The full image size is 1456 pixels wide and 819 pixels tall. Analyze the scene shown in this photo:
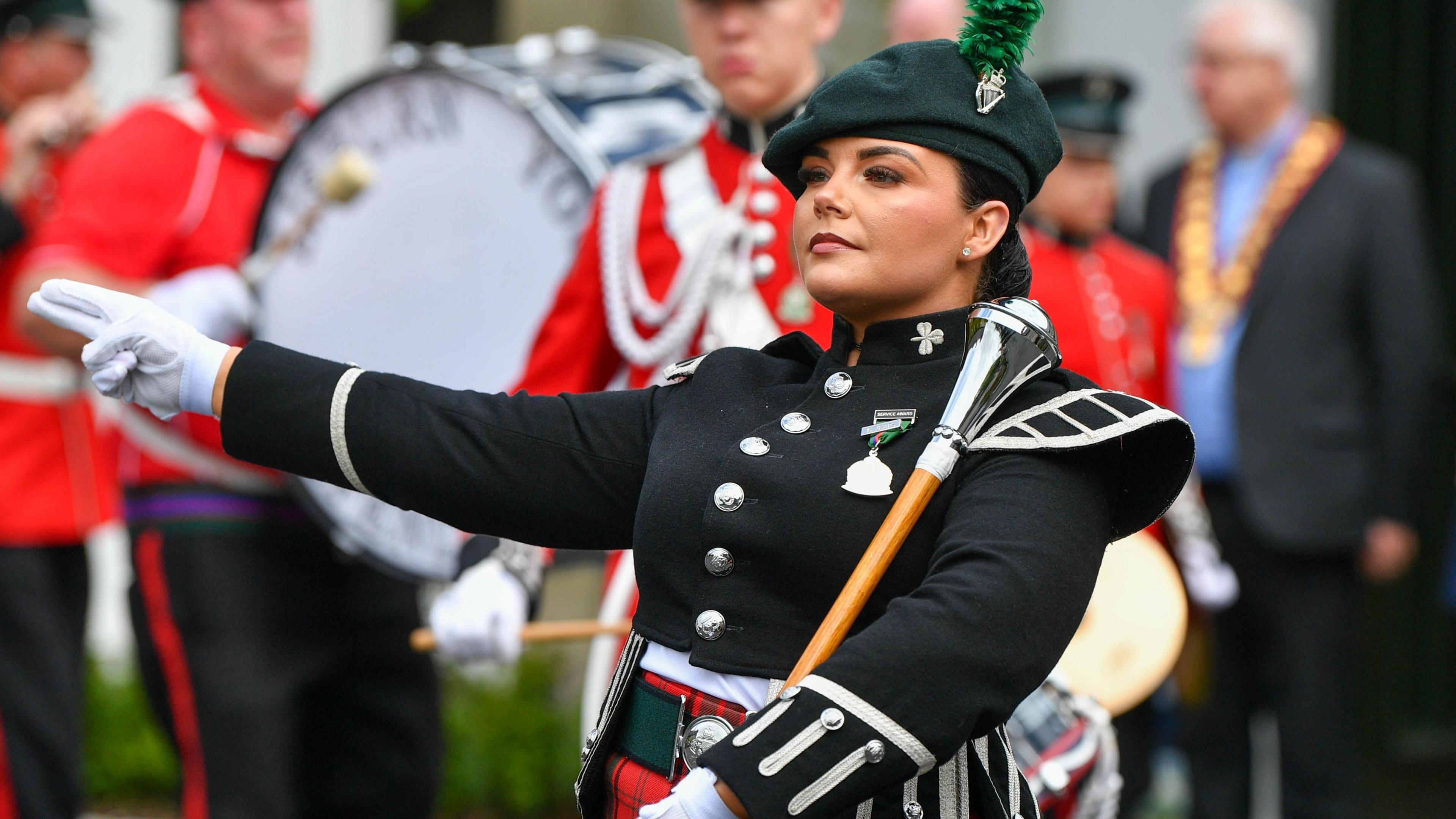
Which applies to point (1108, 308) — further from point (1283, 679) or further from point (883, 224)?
point (883, 224)

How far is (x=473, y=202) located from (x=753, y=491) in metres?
1.84

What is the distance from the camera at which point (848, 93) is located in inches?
79.4

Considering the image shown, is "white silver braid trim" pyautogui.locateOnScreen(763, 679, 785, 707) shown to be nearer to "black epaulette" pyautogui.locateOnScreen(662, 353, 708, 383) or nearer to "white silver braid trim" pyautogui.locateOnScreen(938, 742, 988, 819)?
"white silver braid trim" pyautogui.locateOnScreen(938, 742, 988, 819)

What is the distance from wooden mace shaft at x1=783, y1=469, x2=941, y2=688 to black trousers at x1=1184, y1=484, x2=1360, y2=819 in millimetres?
3142

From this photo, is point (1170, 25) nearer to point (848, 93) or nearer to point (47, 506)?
point (47, 506)

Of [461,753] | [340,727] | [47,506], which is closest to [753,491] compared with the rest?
[340,727]

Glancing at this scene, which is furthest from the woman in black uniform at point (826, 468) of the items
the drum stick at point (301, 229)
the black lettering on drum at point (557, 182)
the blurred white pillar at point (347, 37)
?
the blurred white pillar at point (347, 37)

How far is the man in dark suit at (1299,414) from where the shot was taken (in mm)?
4770

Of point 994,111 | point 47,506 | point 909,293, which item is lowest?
point 47,506

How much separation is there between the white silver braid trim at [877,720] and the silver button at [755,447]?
32 centimetres

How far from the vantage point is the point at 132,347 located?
206cm

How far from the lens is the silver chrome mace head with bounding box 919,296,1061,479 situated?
1.93 m

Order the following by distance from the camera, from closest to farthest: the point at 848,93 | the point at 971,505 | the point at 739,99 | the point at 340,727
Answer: the point at 971,505 < the point at 848,93 < the point at 739,99 < the point at 340,727

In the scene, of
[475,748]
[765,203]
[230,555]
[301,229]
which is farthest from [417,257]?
[475,748]
